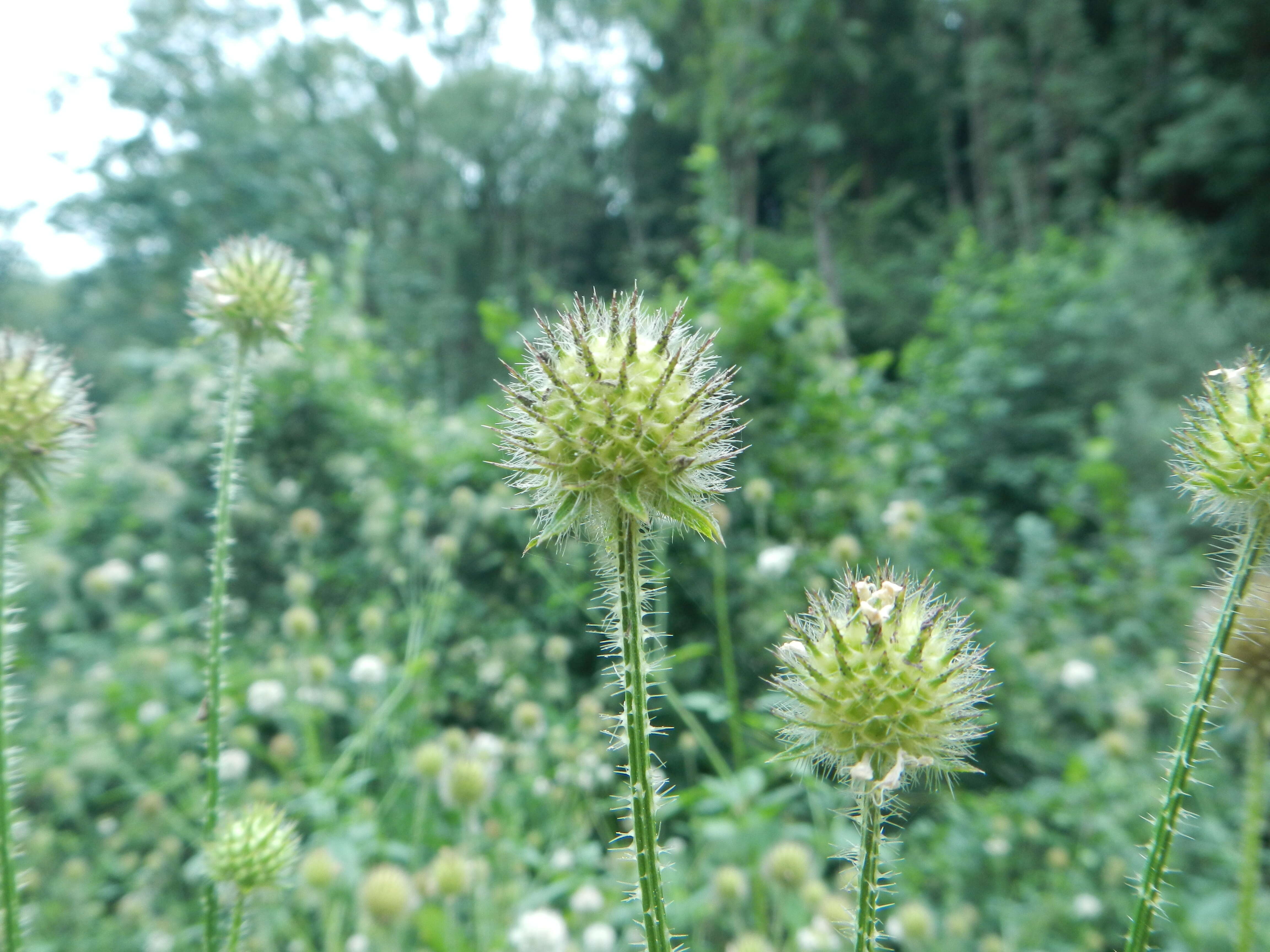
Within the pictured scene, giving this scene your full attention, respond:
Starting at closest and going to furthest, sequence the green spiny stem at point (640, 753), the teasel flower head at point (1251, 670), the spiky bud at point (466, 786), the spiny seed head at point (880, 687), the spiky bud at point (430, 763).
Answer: the green spiny stem at point (640, 753) < the spiny seed head at point (880, 687) < the teasel flower head at point (1251, 670) < the spiky bud at point (466, 786) < the spiky bud at point (430, 763)

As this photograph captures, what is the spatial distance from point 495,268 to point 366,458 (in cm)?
1644

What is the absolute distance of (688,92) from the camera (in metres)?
17.3

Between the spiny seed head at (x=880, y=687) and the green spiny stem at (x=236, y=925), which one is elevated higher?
the spiny seed head at (x=880, y=687)

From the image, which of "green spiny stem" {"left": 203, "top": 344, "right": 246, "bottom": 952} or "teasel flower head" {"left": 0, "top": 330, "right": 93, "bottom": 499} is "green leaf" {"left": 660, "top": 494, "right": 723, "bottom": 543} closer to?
"green spiny stem" {"left": 203, "top": 344, "right": 246, "bottom": 952}

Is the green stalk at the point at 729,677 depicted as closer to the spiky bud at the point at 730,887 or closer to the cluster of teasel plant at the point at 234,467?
the spiky bud at the point at 730,887

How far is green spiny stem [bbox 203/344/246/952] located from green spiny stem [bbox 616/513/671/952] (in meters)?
0.53

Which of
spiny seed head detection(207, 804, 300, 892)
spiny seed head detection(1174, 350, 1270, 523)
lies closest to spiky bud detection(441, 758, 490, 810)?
spiny seed head detection(207, 804, 300, 892)

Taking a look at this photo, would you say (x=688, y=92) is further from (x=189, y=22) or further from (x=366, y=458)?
(x=366, y=458)

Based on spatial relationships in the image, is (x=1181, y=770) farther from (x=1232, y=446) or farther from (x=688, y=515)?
(x=688, y=515)

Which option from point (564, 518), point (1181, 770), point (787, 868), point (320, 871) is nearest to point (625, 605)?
point (564, 518)

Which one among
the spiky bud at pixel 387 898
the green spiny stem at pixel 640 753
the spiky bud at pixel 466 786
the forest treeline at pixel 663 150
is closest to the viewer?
the green spiny stem at pixel 640 753

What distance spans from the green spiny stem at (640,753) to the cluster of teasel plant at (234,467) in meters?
0.53

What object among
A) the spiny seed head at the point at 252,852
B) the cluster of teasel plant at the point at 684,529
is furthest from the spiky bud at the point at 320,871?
the cluster of teasel plant at the point at 684,529

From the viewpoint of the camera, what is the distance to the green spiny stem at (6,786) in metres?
→ 0.77
